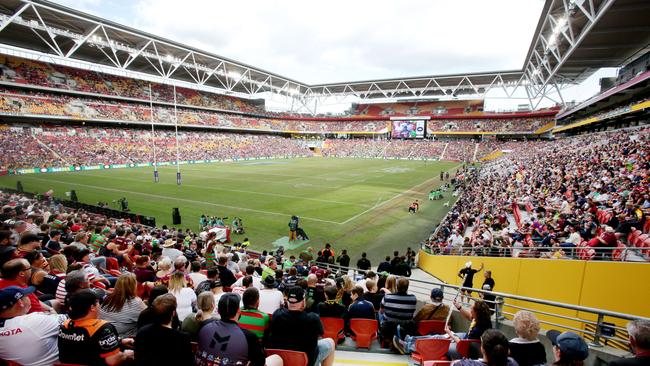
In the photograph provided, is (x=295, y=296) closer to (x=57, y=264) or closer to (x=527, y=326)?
(x=527, y=326)

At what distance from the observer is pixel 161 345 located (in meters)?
2.70

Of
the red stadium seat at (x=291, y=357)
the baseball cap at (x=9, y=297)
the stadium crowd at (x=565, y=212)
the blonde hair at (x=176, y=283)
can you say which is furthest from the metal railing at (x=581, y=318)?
the baseball cap at (x=9, y=297)

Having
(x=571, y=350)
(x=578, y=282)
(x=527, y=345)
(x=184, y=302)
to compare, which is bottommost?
(x=578, y=282)

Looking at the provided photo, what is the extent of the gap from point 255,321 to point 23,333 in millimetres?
2060

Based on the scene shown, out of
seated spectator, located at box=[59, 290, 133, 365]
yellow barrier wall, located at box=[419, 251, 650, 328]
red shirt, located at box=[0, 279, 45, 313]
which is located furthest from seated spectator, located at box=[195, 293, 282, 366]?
yellow barrier wall, located at box=[419, 251, 650, 328]

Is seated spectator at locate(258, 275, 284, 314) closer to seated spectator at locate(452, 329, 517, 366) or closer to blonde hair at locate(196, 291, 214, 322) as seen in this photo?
blonde hair at locate(196, 291, 214, 322)

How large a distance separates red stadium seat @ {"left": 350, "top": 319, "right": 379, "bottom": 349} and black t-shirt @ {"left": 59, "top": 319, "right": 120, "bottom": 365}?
11.1 feet

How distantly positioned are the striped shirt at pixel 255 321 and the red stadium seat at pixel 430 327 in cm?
253

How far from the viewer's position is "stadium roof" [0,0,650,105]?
2409 cm

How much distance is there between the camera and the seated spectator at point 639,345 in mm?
2533

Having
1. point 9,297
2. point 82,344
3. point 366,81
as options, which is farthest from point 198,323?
point 366,81

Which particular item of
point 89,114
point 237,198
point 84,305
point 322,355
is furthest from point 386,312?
point 89,114

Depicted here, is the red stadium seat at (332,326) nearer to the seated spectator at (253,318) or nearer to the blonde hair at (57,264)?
the seated spectator at (253,318)

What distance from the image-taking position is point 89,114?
167 feet
